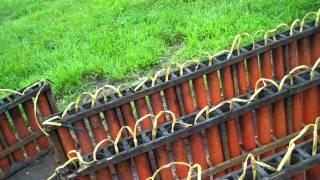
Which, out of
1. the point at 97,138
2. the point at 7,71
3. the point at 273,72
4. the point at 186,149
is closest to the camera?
the point at 186,149

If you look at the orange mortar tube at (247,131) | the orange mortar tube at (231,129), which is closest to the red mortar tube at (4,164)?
the orange mortar tube at (231,129)

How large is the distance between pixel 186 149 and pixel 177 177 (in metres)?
0.34

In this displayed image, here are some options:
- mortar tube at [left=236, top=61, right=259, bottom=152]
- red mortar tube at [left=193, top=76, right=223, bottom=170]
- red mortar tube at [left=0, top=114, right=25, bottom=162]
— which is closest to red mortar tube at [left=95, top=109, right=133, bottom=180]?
red mortar tube at [left=193, top=76, right=223, bottom=170]

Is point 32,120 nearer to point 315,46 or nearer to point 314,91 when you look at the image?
point 314,91

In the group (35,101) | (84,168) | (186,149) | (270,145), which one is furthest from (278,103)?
(35,101)

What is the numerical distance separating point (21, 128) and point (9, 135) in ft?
0.48

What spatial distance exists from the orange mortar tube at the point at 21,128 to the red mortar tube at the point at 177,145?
1686 millimetres

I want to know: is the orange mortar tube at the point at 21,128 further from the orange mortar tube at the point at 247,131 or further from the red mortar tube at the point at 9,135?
the orange mortar tube at the point at 247,131

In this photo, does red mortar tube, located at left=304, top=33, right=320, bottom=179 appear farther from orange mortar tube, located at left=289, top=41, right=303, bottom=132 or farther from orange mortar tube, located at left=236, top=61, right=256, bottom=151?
orange mortar tube, located at left=236, top=61, right=256, bottom=151

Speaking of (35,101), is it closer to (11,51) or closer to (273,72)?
(273,72)

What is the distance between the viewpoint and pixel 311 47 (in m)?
4.92

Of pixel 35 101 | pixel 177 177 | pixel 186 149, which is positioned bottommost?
pixel 177 177

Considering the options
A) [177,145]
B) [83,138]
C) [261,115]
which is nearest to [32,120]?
[83,138]

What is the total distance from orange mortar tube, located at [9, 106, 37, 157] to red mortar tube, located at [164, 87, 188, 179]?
169 cm
